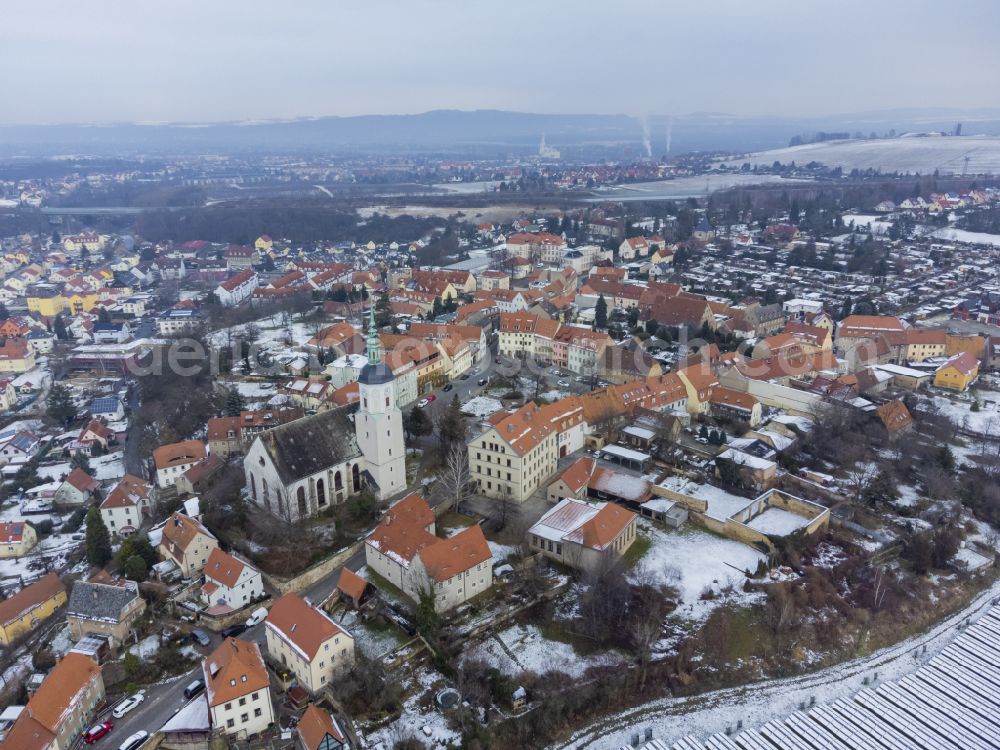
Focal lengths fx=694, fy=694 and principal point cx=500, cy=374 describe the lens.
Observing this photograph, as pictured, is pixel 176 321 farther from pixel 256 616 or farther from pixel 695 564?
pixel 695 564

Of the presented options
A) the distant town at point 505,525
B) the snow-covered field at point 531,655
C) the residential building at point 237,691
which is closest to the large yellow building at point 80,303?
the distant town at point 505,525

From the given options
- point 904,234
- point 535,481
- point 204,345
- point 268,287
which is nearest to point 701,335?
point 535,481

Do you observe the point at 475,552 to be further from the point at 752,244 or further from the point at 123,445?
the point at 752,244

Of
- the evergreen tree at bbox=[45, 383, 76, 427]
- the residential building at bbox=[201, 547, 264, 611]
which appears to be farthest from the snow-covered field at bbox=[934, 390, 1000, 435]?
the evergreen tree at bbox=[45, 383, 76, 427]

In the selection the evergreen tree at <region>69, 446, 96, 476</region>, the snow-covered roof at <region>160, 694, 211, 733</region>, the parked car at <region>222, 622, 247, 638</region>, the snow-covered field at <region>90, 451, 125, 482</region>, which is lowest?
the snow-covered field at <region>90, 451, 125, 482</region>

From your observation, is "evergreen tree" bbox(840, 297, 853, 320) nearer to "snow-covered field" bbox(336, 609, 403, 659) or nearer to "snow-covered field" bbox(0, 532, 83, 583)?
"snow-covered field" bbox(336, 609, 403, 659)

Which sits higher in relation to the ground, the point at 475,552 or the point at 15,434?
the point at 475,552

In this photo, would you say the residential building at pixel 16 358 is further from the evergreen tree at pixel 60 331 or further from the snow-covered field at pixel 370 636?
the snow-covered field at pixel 370 636
